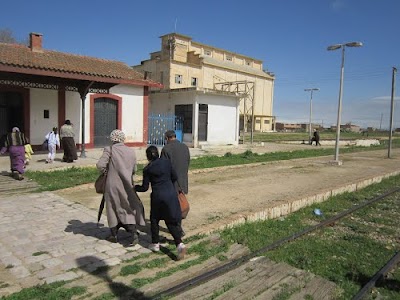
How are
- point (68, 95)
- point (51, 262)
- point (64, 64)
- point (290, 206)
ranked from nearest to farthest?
1. point (51, 262)
2. point (290, 206)
3. point (64, 64)
4. point (68, 95)

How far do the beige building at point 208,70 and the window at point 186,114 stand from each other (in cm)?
1857

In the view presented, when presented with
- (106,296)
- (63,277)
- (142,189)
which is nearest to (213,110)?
(142,189)

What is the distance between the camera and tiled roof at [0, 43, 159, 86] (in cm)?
1393

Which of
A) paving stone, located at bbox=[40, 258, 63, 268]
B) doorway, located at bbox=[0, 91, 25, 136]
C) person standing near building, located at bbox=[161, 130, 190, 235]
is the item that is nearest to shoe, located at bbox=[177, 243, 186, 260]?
person standing near building, located at bbox=[161, 130, 190, 235]

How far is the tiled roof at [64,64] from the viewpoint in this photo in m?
13.9

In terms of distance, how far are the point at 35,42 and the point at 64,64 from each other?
2.35 meters

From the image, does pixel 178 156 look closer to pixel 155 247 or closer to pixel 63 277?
pixel 155 247

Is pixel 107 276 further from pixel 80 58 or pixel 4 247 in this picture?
pixel 80 58

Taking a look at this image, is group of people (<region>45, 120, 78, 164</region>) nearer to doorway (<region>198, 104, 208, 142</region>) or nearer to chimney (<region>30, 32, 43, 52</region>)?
chimney (<region>30, 32, 43, 52</region>)

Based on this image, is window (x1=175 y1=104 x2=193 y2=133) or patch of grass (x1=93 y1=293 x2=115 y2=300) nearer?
patch of grass (x1=93 y1=293 x2=115 y2=300)

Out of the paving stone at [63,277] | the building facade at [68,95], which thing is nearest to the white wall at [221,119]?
the building facade at [68,95]

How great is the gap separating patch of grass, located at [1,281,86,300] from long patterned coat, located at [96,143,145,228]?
134 centimetres

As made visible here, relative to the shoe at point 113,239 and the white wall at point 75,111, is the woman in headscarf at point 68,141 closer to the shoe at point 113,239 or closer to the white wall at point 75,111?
the white wall at point 75,111

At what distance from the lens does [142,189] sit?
5000mm
